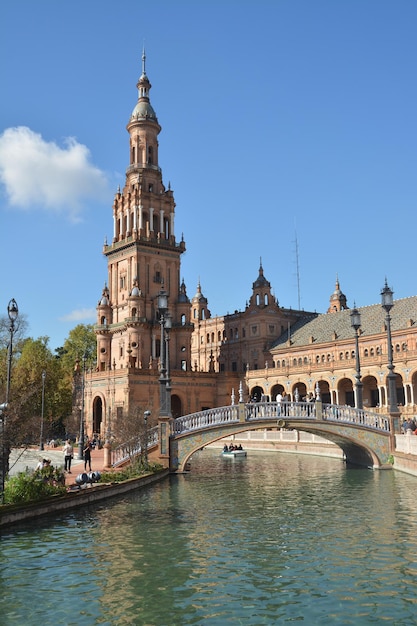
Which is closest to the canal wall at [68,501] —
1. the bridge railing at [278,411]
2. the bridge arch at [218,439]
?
the bridge arch at [218,439]

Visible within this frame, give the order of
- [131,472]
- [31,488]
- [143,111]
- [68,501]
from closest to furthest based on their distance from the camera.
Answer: [31,488], [68,501], [131,472], [143,111]

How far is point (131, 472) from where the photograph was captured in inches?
1179

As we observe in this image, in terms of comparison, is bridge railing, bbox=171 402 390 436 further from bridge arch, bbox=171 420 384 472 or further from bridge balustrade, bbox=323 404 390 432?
bridge arch, bbox=171 420 384 472

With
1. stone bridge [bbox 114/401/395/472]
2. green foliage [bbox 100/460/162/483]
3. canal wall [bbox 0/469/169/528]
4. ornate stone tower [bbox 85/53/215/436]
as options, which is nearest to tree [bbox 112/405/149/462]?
green foliage [bbox 100/460/162/483]

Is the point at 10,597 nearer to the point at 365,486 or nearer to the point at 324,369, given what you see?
the point at 365,486

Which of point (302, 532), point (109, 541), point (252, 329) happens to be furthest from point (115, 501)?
point (252, 329)

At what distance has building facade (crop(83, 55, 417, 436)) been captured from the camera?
72.5 metres

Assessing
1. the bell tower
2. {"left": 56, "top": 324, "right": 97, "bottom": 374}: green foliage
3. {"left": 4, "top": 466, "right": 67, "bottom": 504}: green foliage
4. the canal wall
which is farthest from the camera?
{"left": 56, "top": 324, "right": 97, "bottom": 374}: green foliage

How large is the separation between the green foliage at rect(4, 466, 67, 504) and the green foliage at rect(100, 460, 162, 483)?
4477mm

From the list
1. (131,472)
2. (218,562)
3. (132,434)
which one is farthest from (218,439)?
(218,562)

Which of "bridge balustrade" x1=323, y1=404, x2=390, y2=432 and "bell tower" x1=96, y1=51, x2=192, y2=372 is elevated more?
"bell tower" x1=96, y1=51, x2=192, y2=372

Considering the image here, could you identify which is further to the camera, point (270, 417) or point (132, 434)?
point (270, 417)

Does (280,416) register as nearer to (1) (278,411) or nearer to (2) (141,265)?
(1) (278,411)

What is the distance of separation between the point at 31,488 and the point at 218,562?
8.06 m
